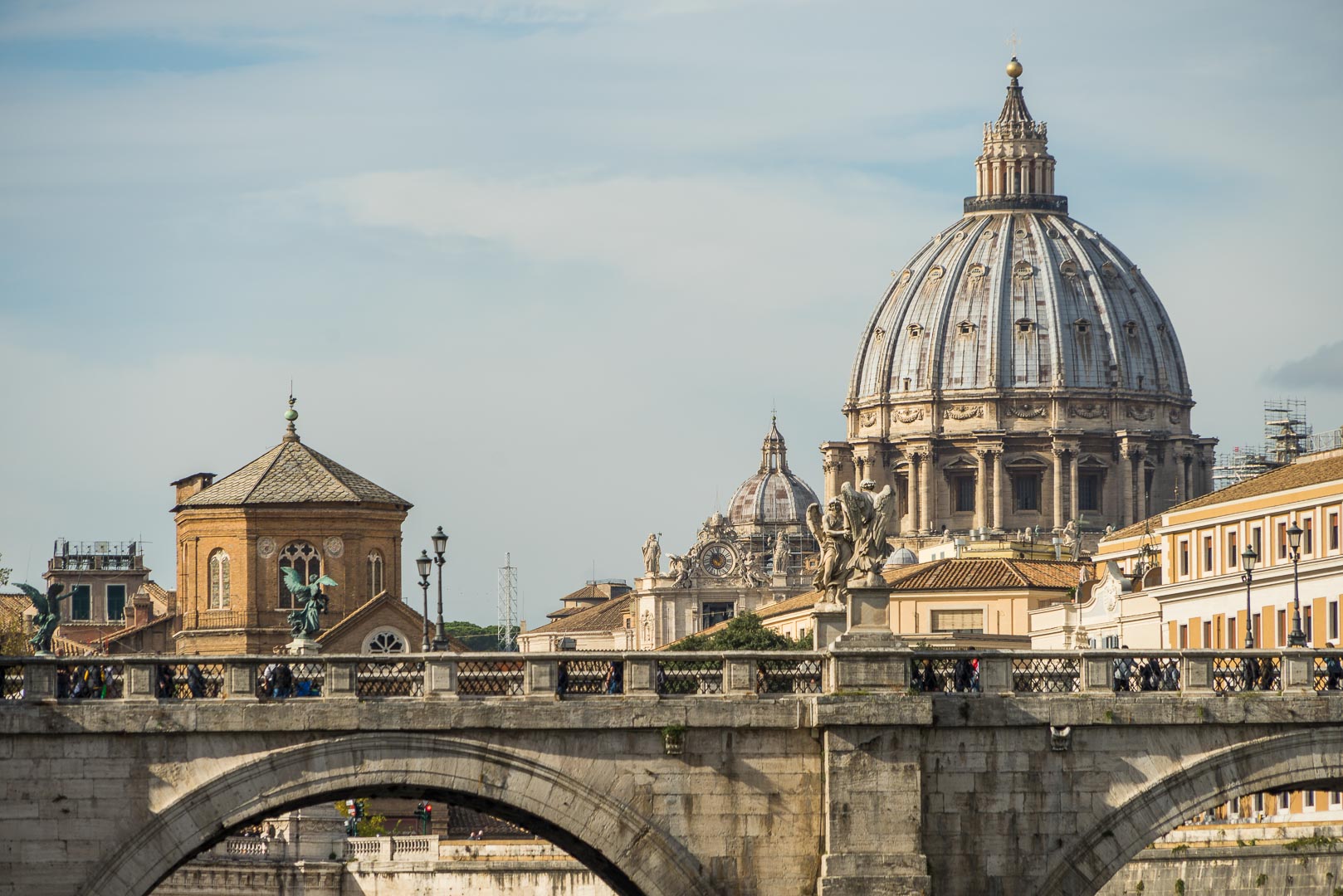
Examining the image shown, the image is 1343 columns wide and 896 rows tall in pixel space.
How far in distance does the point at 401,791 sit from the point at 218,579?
6698 centimetres

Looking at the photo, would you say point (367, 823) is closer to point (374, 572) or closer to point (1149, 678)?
point (374, 572)

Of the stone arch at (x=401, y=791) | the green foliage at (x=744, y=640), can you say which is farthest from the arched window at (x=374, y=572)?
the stone arch at (x=401, y=791)

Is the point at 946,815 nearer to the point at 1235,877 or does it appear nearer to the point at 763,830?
the point at 763,830

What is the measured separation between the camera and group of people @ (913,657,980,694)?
5031cm

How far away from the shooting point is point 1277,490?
95.1 metres

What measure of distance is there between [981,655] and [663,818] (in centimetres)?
555

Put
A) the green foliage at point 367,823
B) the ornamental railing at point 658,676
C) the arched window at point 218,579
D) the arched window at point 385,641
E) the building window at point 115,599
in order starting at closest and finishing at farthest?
the ornamental railing at point 658,676 → the green foliage at point 367,823 → the arched window at point 385,641 → the arched window at point 218,579 → the building window at point 115,599

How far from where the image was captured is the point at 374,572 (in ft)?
379

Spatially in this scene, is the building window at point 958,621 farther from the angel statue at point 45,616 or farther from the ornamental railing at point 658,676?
the ornamental railing at point 658,676

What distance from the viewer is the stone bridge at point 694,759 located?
48438mm

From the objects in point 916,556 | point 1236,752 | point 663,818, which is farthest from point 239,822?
point 916,556

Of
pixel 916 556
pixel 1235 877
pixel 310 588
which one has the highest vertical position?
pixel 916 556

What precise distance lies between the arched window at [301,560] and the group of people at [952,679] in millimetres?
66494

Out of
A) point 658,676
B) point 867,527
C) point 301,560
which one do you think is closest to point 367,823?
point 301,560
